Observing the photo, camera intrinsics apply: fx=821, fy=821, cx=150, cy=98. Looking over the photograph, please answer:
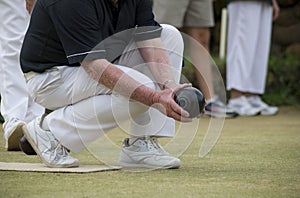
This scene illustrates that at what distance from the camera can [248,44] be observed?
633 centimetres

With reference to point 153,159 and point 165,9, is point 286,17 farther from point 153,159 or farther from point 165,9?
point 153,159

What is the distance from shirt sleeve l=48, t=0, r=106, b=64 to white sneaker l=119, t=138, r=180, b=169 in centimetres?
49

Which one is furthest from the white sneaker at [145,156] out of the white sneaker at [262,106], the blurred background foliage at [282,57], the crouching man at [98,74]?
the blurred background foliage at [282,57]

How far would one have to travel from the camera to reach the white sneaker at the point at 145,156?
3328 millimetres

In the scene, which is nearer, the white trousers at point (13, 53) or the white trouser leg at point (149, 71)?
the white trouser leg at point (149, 71)

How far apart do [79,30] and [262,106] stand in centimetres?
338

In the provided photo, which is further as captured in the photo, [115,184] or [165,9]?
[165,9]

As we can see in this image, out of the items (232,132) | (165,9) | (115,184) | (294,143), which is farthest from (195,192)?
(165,9)

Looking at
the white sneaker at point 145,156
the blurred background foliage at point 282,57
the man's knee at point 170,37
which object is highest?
the man's knee at point 170,37

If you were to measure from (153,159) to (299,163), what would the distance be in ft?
2.17

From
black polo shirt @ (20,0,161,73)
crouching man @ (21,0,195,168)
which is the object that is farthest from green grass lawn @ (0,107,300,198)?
→ black polo shirt @ (20,0,161,73)

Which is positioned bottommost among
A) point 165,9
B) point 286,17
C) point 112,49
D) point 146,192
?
point 286,17

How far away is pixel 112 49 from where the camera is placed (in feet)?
10.7

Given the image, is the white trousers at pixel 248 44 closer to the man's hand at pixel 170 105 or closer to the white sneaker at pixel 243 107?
the white sneaker at pixel 243 107
